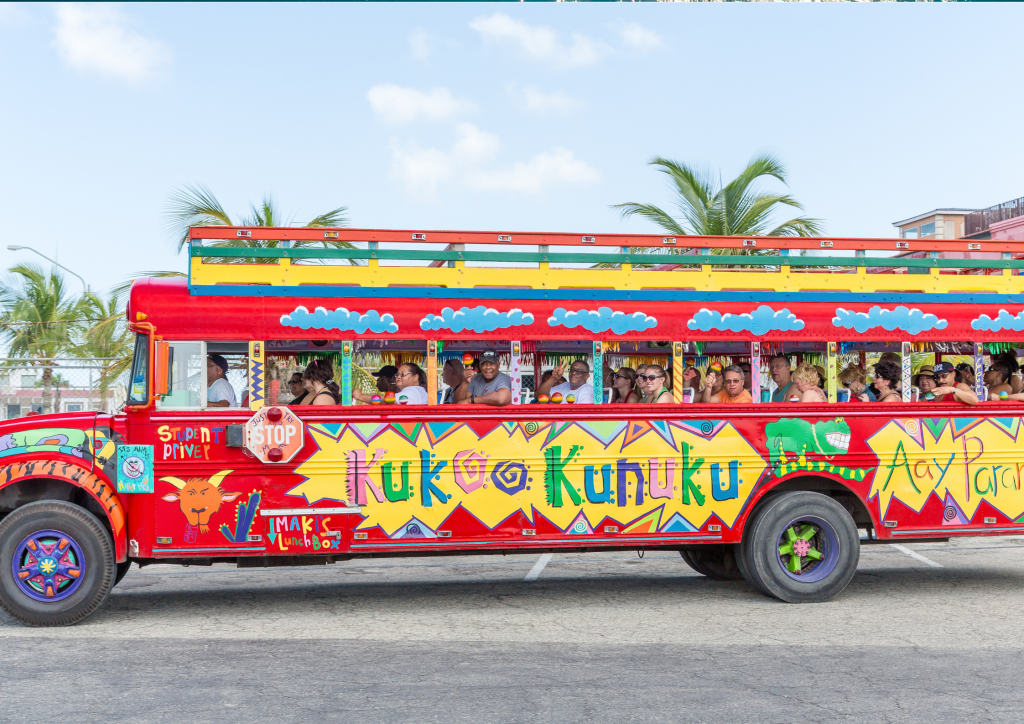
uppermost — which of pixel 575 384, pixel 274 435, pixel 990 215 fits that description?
pixel 990 215

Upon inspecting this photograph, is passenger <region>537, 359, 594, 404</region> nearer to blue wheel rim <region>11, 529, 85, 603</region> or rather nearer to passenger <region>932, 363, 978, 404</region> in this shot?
passenger <region>932, 363, 978, 404</region>

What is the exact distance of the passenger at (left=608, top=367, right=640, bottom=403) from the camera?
811 cm

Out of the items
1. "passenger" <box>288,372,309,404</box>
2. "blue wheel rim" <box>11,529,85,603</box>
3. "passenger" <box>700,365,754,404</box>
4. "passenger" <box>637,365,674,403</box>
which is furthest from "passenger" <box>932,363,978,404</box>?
"blue wheel rim" <box>11,529,85,603</box>

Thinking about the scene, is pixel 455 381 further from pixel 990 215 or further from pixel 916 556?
pixel 990 215

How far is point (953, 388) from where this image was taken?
8.23 meters

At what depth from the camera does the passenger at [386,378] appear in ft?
25.4

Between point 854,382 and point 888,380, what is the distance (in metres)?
0.28

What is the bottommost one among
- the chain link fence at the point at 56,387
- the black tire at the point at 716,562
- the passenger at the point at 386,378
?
the black tire at the point at 716,562

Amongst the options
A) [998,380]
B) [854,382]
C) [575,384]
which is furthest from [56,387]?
[998,380]

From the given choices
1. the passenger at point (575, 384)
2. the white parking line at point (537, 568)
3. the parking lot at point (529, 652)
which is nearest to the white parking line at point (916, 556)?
the parking lot at point (529, 652)

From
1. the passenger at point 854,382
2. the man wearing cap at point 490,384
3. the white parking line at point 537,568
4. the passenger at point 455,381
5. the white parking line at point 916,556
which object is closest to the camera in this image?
the man wearing cap at point 490,384

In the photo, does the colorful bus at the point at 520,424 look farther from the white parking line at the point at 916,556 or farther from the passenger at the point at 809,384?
the white parking line at the point at 916,556

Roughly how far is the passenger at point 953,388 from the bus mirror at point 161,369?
6.49 m

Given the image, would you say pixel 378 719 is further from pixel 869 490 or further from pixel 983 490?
pixel 983 490
